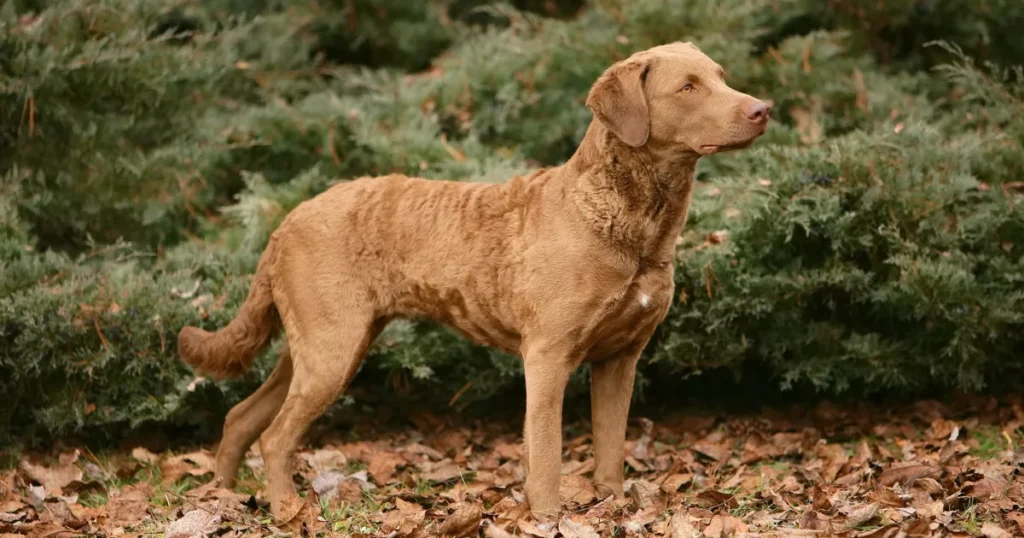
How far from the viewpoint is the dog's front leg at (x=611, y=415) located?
4.56 metres

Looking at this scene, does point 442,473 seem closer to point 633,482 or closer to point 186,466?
point 633,482

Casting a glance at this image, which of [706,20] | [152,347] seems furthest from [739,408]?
[152,347]

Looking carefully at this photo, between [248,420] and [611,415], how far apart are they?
1.81 meters

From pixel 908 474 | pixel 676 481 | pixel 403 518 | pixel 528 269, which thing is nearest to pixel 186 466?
pixel 403 518

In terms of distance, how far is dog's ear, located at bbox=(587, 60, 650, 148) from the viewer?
3998mm

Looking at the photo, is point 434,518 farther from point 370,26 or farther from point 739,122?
point 370,26

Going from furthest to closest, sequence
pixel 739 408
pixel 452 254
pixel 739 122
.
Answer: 1. pixel 739 408
2. pixel 452 254
3. pixel 739 122

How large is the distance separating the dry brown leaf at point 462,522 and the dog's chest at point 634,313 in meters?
0.86

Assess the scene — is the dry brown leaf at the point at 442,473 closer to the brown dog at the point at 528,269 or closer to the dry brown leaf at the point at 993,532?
the brown dog at the point at 528,269

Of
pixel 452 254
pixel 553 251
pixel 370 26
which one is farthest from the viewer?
pixel 370 26

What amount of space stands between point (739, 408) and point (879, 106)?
2298 mm

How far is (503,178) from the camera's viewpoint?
6156mm

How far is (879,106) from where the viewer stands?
22.8 ft

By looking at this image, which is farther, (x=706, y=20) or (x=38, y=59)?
(x=706, y=20)
